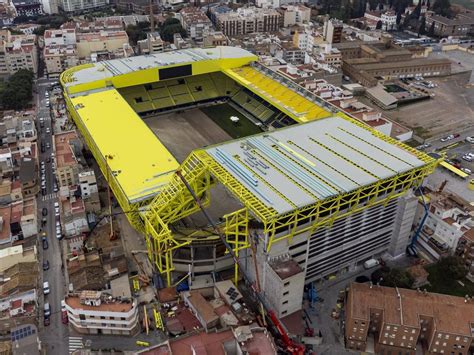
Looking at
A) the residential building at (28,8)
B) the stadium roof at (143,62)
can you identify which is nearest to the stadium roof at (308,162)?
the stadium roof at (143,62)

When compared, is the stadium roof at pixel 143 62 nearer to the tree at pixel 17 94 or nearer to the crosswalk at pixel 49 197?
the tree at pixel 17 94

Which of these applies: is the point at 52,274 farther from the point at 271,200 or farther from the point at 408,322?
the point at 408,322

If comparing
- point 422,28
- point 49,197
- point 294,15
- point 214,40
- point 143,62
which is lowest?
point 49,197

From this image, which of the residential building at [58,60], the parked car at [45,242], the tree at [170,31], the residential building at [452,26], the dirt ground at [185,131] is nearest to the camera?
the parked car at [45,242]

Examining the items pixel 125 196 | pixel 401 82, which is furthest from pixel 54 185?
pixel 401 82

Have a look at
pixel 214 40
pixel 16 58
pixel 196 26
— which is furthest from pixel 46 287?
pixel 196 26

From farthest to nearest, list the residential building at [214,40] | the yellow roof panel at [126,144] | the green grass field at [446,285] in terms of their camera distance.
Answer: the residential building at [214,40], the yellow roof panel at [126,144], the green grass field at [446,285]
